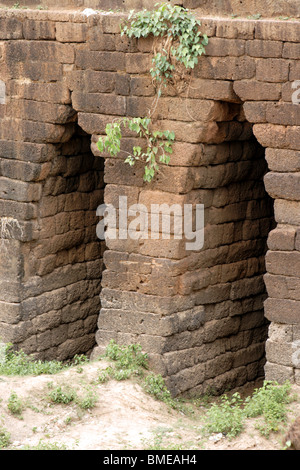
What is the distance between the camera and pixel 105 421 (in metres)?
8.51

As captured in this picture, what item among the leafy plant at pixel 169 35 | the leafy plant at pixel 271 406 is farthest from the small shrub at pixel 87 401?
the leafy plant at pixel 169 35

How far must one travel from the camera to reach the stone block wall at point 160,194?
8.82 m

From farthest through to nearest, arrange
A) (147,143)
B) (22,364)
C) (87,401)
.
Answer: (22,364)
(147,143)
(87,401)

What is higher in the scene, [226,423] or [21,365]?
[226,423]

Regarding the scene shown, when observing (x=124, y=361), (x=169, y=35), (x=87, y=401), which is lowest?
(x=87, y=401)

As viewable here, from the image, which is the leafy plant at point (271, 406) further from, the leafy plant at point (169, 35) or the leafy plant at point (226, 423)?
the leafy plant at point (169, 35)

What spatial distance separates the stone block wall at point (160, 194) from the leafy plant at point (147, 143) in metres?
0.12

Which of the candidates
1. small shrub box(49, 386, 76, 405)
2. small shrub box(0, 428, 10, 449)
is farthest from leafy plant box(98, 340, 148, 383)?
small shrub box(0, 428, 10, 449)

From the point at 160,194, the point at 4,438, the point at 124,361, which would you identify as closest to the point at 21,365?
the point at 124,361

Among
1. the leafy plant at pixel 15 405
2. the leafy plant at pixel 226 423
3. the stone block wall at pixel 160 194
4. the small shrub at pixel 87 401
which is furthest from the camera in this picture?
the stone block wall at pixel 160 194

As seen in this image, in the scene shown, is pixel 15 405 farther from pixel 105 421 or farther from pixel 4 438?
pixel 105 421

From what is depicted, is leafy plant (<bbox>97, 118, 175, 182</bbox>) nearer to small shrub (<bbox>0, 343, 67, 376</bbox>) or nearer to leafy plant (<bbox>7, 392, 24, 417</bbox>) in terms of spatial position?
small shrub (<bbox>0, 343, 67, 376</bbox>)

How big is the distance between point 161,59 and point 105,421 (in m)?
3.48
